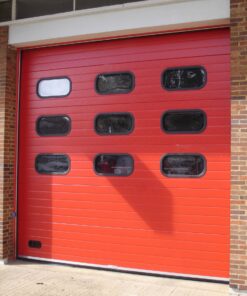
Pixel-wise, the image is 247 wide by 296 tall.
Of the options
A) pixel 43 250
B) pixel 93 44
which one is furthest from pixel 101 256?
pixel 93 44

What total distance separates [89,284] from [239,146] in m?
2.61

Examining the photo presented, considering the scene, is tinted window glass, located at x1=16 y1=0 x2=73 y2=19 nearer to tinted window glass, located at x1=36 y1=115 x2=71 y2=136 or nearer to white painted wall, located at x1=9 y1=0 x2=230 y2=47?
white painted wall, located at x1=9 y1=0 x2=230 y2=47

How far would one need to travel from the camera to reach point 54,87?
639cm

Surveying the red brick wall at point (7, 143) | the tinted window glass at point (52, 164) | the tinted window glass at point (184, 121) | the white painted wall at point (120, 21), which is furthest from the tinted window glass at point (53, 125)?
the tinted window glass at point (184, 121)

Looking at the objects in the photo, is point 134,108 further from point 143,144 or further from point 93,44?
point 93,44

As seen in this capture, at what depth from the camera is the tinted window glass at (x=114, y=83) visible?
19.4 feet

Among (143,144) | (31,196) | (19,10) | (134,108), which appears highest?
(19,10)

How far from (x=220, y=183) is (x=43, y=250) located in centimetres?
295

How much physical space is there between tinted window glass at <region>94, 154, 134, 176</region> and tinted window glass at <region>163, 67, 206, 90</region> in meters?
1.19

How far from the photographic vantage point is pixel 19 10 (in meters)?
6.46

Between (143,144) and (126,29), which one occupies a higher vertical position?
(126,29)

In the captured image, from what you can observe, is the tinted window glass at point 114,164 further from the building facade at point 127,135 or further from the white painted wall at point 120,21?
the white painted wall at point 120,21

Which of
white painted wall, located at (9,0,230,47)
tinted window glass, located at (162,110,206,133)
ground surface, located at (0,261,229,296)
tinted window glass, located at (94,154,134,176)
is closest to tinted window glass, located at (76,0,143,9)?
white painted wall, located at (9,0,230,47)

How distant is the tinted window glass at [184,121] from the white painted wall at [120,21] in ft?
3.75
